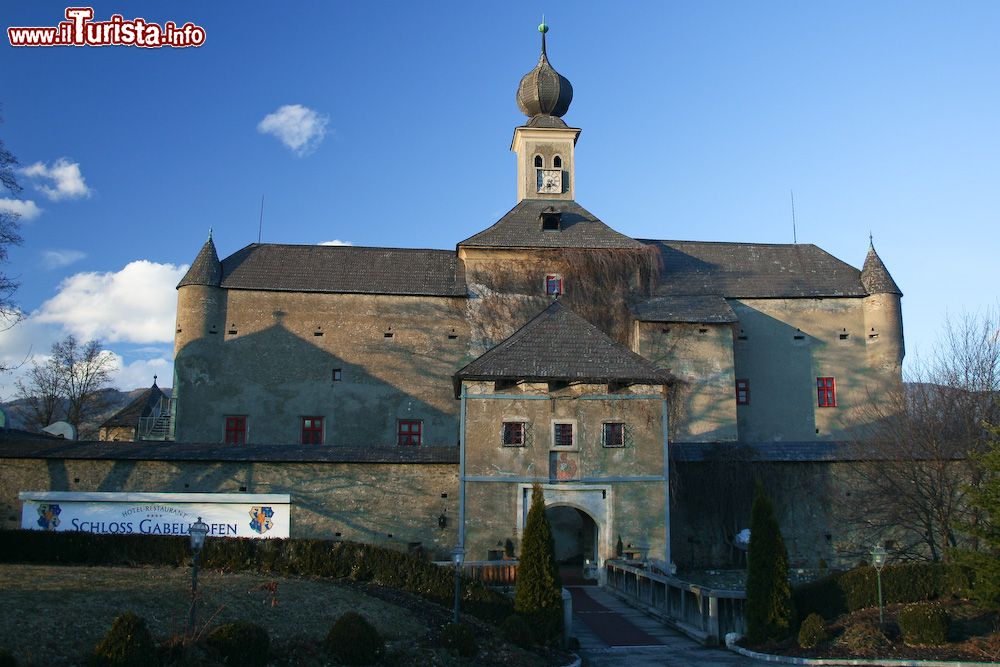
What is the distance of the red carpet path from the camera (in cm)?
1800

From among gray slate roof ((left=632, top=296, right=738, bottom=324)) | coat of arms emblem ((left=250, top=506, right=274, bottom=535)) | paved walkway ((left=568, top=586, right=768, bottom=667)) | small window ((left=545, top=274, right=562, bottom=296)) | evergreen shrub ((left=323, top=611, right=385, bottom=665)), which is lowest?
paved walkway ((left=568, top=586, right=768, bottom=667))

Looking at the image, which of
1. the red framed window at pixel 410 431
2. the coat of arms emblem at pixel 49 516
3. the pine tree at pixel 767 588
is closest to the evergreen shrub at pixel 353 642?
the pine tree at pixel 767 588

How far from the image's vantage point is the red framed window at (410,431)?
3666 centimetres

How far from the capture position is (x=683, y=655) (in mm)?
16984

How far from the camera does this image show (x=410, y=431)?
121ft

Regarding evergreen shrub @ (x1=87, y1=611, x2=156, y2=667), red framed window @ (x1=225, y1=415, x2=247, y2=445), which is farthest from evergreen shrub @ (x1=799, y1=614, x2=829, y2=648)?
red framed window @ (x1=225, y1=415, x2=247, y2=445)

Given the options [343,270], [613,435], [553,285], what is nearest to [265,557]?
[613,435]

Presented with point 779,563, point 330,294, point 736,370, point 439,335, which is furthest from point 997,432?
point 330,294

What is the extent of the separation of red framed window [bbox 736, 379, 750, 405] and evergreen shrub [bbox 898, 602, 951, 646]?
2149cm

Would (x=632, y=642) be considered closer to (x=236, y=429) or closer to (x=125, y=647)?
(x=125, y=647)

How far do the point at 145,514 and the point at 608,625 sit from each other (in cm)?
1026

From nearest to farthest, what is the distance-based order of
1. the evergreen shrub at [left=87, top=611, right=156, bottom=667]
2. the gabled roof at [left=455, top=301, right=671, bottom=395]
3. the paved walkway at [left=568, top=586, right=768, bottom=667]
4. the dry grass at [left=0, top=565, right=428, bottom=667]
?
the evergreen shrub at [left=87, top=611, right=156, bottom=667], the dry grass at [left=0, top=565, right=428, bottom=667], the paved walkway at [left=568, top=586, right=768, bottom=667], the gabled roof at [left=455, top=301, right=671, bottom=395]

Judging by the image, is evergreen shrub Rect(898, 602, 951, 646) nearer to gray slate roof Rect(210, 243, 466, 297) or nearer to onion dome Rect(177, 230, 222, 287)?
gray slate roof Rect(210, 243, 466, 297)

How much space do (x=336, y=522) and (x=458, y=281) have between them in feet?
50.3
